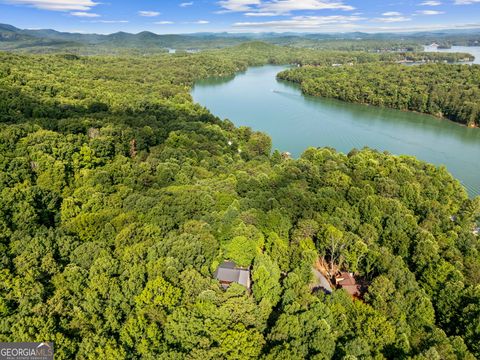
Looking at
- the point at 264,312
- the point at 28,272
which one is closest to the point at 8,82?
the point at 28,272

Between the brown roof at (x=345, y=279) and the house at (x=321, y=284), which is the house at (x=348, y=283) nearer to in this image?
the brown roof at (x=345, y=279)

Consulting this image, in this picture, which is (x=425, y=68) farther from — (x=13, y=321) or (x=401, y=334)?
(x=13, y=321)

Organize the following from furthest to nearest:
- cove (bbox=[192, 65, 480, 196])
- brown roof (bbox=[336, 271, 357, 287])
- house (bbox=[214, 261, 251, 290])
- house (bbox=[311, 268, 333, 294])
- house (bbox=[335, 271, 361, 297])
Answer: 1. cove (bbox=[192, 65, 480, 196])
2. brown roof (bbox=[336, 271, 357, 287])
3. house (bbox=[335, 271, 361, 297])
4. house (bbox=[311, 268, 333, 294])
5. house (bbox=[214, 261, 251, 290])

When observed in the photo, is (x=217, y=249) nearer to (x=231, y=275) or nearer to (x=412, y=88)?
(x=231, y=275)

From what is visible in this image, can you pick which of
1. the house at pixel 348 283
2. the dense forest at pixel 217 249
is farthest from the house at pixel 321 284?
the dense forest at pixel 217 249

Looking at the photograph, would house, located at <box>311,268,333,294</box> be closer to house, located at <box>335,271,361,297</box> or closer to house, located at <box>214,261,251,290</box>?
house, located at <box>335,271,361,297</box>

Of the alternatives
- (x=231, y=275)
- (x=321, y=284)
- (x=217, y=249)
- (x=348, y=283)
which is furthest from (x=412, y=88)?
(x=231, y=275)

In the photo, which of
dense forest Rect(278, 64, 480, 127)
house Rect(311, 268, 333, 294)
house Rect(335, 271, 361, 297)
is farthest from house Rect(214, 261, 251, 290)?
dense forest Rect(278, 64, 480, 127)
